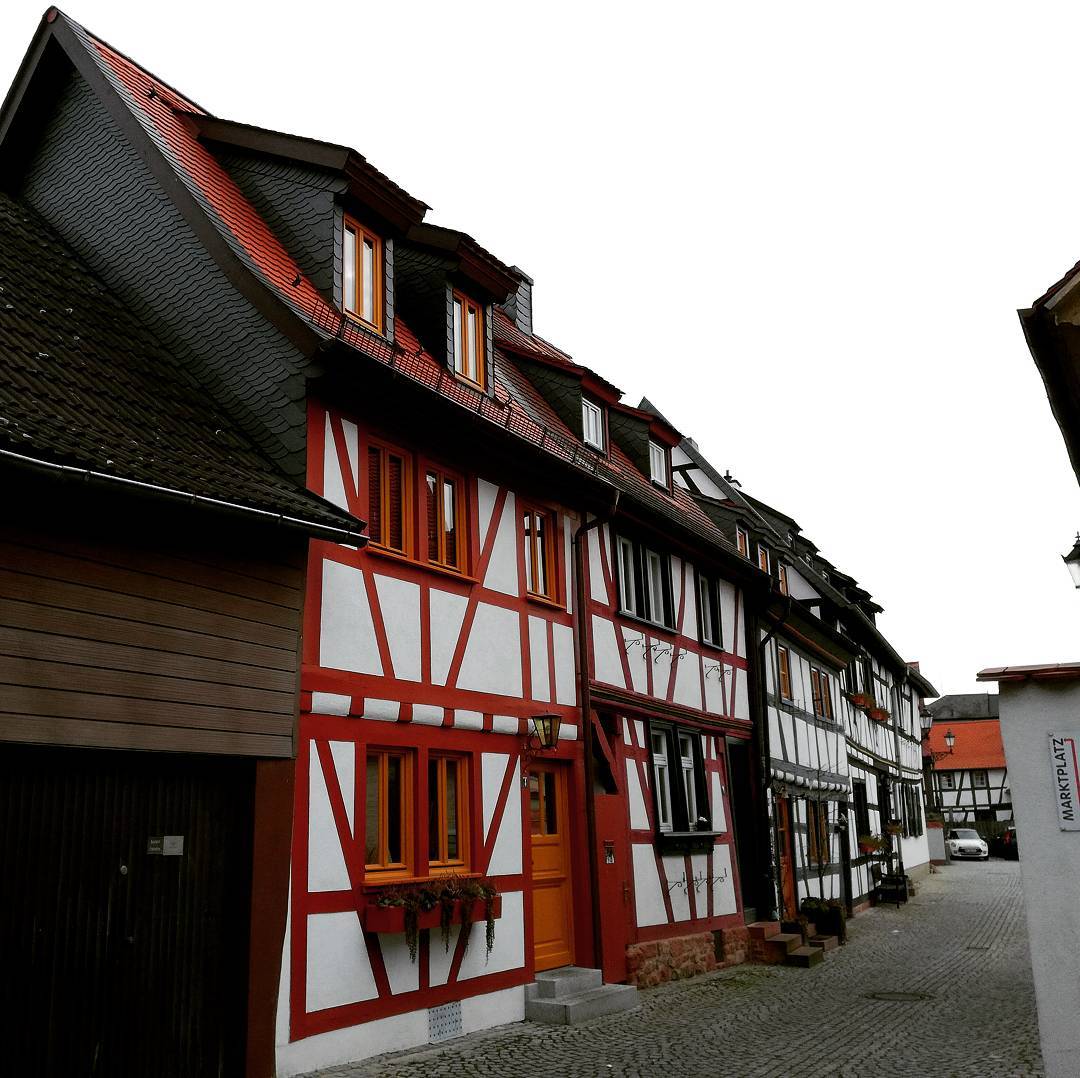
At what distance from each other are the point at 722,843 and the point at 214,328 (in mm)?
10650

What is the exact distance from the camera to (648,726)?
15539 millimetres

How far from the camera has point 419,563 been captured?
11.1 metres

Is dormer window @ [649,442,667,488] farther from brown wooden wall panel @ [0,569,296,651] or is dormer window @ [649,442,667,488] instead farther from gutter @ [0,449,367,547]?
brown wooden wall panel @ [0,569,296,651]

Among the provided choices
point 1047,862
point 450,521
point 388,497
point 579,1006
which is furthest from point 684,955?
point 1047,862

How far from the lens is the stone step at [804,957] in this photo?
16484 mm

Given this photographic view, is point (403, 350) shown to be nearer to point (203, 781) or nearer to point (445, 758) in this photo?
point (445, 758)

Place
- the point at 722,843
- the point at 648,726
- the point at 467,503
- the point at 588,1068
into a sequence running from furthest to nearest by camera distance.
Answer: the point at 722,843
the point at 648,726
the point at 467,503
the point at 588,1068

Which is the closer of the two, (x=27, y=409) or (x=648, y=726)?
(x=27, y=409)

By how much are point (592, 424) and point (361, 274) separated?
5.84 meters

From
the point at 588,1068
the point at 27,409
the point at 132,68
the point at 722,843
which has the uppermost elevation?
the point at 132,68

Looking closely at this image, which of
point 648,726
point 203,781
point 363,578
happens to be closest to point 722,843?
point 648,726

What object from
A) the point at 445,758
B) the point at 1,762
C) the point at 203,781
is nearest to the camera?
the point at 1,762

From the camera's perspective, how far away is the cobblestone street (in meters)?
9.60

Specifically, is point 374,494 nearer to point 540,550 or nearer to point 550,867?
point 540,550
